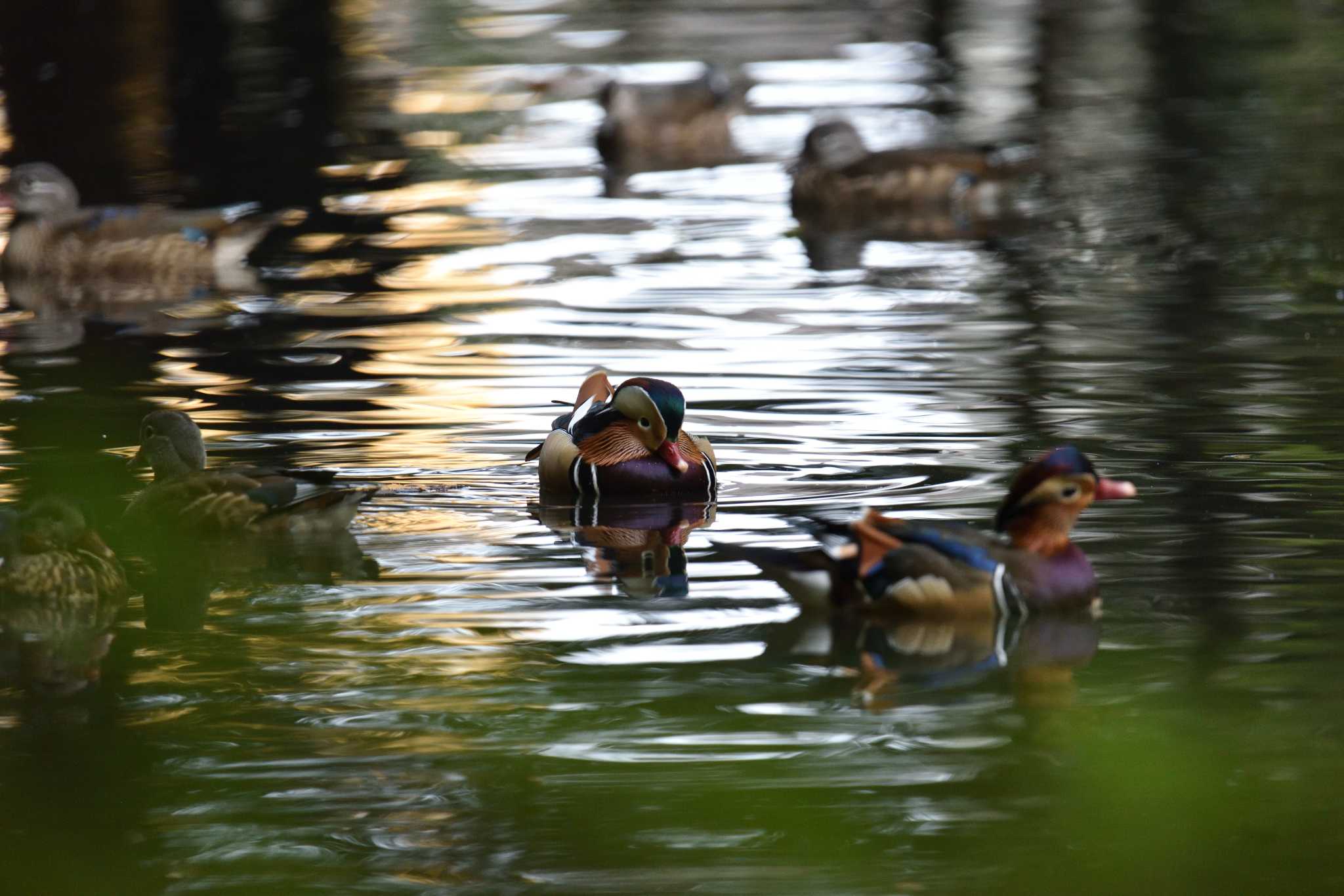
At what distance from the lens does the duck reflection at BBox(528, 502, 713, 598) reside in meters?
8.61

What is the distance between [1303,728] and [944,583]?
4.67 feet

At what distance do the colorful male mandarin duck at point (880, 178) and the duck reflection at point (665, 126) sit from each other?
117 inches

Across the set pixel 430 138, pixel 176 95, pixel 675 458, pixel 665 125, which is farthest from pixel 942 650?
pixel 176 95

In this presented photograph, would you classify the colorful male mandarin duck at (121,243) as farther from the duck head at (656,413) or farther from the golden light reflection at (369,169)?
the duck head at (656,413)

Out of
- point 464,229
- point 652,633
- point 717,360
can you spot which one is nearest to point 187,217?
point 464,229

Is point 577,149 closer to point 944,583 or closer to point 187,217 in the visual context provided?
point 187,217

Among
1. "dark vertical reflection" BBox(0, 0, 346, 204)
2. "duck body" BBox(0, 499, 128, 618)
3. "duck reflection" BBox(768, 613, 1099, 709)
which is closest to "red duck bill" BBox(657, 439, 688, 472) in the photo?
"duck reflection" BBox(768, 613, 1099, 709)

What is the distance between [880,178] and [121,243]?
5.84m

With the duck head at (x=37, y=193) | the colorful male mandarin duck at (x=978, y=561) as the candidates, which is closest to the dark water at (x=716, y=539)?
the colorful male mandarin duck at (x=978, y=561)

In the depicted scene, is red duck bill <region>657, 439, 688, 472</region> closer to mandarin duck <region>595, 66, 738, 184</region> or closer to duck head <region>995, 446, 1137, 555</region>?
duck head <region>995, 446, 1137, 555</region>

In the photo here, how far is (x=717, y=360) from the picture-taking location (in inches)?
498

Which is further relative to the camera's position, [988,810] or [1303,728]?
[1303,728]

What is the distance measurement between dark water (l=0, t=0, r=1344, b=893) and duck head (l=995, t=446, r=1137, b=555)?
1.17 feet

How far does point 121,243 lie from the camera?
15984 millimetres
